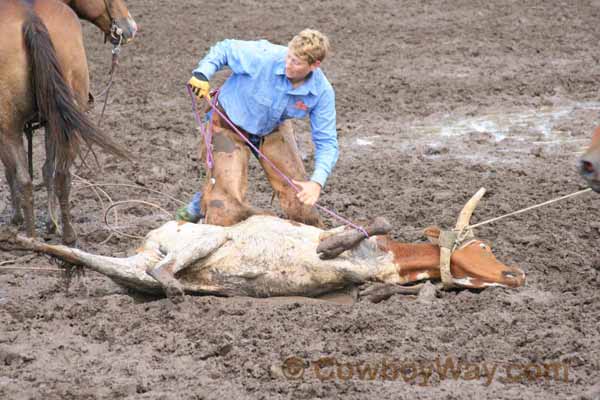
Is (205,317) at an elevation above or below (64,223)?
above

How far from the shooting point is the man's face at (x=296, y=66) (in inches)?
219

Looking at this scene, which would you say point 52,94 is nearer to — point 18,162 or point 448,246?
point 18,162

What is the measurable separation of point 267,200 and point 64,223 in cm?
166

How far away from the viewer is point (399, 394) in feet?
14.2

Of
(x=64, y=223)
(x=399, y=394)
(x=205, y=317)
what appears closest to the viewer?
(x=399, y=394)

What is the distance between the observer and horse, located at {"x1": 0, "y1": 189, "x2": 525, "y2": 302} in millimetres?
5484

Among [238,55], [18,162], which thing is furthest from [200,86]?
[18,162]

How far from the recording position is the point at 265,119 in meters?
6.04

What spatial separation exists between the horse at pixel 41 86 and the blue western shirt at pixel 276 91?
896 mm

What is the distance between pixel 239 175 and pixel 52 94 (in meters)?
1.40

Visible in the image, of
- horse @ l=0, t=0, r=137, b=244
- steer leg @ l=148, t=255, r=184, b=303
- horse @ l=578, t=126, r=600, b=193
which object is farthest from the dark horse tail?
horse @ l=578, t=126, r=600, b=193

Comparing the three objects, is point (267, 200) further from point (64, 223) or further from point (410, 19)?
point (410, 19)


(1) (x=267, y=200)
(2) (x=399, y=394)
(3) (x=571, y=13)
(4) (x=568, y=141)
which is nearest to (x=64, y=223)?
(1) (x=267, y=200)

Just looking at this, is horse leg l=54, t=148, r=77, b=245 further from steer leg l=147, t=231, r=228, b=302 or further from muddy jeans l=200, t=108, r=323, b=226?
steer leg l=147, t=231, r=228, b=302
